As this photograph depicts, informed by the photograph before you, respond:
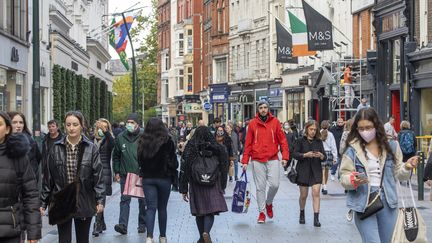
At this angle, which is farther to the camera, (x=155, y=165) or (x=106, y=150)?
(x=106, y=150)

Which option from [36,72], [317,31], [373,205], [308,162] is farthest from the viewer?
[317,31]

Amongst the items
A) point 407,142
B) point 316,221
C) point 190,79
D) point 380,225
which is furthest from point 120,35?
point 380,225

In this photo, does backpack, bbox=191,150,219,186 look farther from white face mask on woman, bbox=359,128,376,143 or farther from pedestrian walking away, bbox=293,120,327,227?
white face mask on woman, bbox=359,128,376,143

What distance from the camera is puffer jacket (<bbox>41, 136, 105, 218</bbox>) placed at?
9484mm

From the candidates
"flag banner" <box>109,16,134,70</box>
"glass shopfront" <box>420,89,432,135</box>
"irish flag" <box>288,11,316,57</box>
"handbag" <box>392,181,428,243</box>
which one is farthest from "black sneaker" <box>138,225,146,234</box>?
"flag banner" <box>109,16,134,70</box>

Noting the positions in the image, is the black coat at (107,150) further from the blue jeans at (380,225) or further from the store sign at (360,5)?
the store sign at (360,5)

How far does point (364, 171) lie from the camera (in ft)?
28.2

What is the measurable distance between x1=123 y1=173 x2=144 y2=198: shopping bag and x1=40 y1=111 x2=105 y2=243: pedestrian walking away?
4.04m

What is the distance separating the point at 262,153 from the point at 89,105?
108ft

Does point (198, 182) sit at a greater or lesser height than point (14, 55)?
lesser

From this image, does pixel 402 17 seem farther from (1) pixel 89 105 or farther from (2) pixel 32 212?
(2) pixel 32 212

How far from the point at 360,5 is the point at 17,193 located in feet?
104

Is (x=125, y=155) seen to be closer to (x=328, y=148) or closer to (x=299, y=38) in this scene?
(x=328, y=148)

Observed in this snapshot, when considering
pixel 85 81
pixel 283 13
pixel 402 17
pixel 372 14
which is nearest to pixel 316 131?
pixel 402 17
